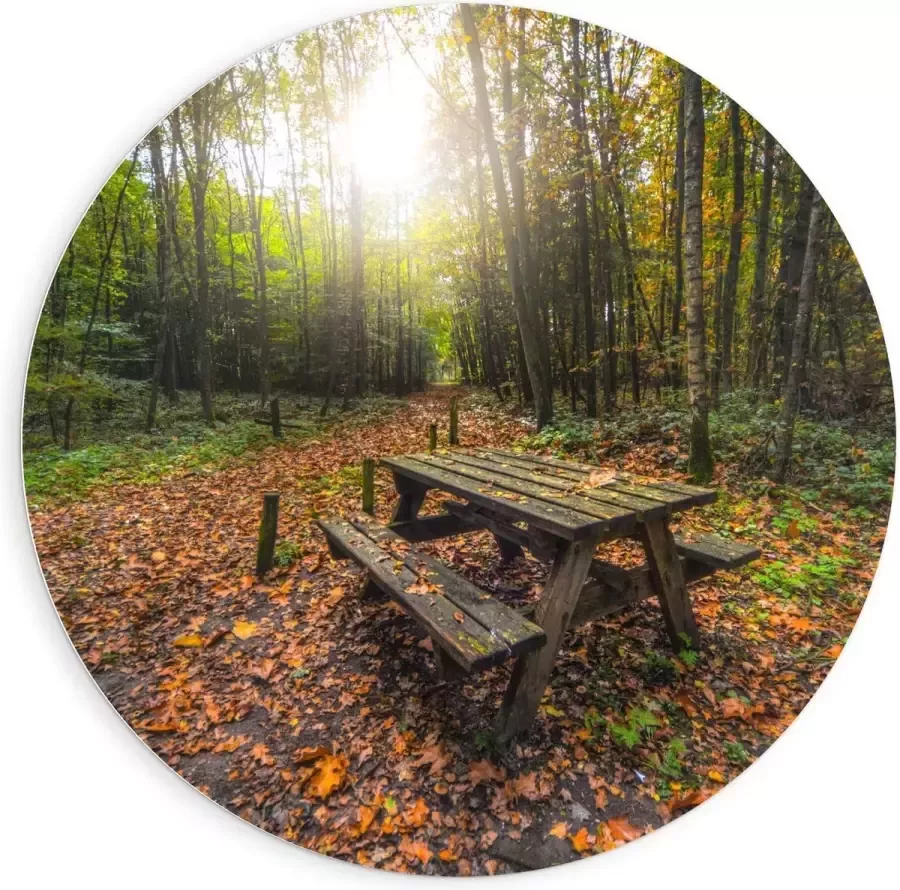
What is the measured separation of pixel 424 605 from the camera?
2383 millimetres

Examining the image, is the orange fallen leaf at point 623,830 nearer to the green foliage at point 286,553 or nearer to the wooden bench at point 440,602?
the wooden bench at point 440,602

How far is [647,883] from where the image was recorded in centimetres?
246

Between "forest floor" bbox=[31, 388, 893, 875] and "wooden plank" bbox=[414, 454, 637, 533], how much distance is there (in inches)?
18.4

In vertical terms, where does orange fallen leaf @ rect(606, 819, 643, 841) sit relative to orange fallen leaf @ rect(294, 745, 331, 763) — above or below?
below

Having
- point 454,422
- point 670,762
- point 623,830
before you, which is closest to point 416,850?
point 623,830

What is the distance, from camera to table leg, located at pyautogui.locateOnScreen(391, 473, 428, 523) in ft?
9.48

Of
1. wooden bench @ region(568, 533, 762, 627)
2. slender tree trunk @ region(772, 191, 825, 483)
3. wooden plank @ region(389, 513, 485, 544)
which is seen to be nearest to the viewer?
slender tree trunk @ region(772, 191, 825, 483)

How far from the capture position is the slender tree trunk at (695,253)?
2.38m

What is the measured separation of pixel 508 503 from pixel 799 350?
50.7 inches

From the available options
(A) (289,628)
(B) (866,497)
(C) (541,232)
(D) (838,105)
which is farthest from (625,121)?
(A) (289,628)

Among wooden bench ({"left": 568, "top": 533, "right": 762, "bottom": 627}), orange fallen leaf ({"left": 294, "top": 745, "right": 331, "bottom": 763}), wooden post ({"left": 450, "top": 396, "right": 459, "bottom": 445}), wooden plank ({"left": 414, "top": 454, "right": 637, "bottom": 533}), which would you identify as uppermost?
wooden post ({"left": 450, "top": 396, "right": 459, "bottom": 445})

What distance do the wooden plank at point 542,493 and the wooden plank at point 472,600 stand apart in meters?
0.41

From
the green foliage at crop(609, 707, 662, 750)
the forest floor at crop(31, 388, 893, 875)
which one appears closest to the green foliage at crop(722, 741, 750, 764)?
the forest floor at crop(31, 388, 893, 875)

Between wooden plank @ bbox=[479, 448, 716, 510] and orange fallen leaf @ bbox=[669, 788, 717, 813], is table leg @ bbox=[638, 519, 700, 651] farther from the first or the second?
orange fallen leaf @ bbox=[669, 788, 717, 813]
